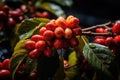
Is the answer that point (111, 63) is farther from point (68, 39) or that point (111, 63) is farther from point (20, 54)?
point (20, 54)

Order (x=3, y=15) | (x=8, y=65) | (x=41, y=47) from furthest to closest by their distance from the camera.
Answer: (x=3, y=15) < (x=8, y=65) < (x=41, y=47)

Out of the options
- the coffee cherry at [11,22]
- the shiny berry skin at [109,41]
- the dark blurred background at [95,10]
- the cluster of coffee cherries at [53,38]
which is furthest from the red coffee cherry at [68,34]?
the dark blurred background at [95,10]

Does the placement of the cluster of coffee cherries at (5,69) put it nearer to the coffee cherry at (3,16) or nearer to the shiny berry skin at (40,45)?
the shiny berry skin at (40,45)

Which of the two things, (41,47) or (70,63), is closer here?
(41,47)

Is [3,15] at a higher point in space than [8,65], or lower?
higher

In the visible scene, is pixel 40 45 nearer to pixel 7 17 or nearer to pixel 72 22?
pixel 72 22

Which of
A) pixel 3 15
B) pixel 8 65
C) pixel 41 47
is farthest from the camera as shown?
pixel 3 15

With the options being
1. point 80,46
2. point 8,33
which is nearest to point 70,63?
point 80,46
